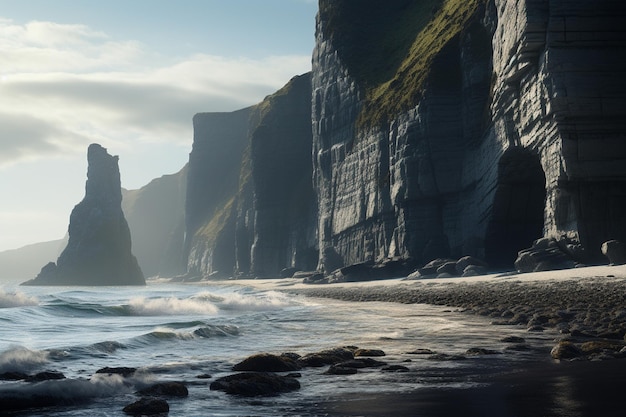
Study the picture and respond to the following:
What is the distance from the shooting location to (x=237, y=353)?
19422 mm

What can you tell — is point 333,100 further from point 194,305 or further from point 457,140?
Answer: point 194,305

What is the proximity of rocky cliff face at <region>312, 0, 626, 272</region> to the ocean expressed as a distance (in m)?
16.4

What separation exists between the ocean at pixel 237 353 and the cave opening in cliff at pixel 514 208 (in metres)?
24.5

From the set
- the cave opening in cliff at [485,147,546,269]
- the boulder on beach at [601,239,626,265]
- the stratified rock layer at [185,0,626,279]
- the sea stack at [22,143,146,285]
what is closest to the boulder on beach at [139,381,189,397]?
the boulder on beach at [601,239,626,265]

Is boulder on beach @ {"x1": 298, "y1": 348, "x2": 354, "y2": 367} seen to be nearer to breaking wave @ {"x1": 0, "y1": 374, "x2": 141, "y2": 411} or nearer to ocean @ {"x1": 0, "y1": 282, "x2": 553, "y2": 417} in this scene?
ocean @ {"x1": 0, "y1": 282, "x2": 553, "y2": 417}

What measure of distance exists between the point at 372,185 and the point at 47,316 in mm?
58108

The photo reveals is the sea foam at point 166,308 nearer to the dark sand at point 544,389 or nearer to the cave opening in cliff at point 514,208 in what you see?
the dark sand at point 544,389

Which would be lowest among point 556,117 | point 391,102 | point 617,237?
point 617,237

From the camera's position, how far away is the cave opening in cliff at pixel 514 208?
186 feet

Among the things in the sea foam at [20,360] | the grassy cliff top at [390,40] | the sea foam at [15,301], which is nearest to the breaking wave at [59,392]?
the sea foam at [20,360]

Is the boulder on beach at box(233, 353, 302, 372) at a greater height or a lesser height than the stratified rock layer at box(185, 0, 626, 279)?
lesser

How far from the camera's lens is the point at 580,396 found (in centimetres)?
1061

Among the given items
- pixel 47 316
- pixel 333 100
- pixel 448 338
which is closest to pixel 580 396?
pixel 448 338

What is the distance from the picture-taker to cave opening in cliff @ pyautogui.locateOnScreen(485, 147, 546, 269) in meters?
56.8
